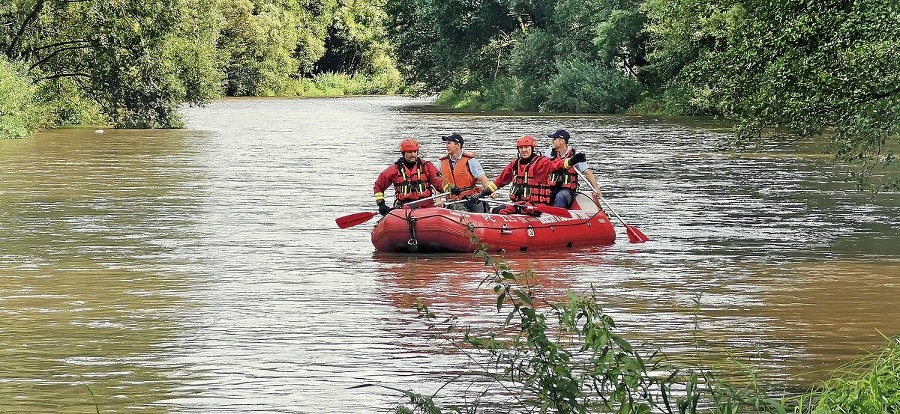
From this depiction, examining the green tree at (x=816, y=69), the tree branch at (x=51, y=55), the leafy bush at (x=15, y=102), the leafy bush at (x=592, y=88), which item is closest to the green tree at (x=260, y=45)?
the leafy bush at (x=592, y=88)

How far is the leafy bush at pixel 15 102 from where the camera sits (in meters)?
34.8

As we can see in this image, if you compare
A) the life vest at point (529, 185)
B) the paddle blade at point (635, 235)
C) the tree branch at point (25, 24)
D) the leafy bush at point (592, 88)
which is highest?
the tree branch at point (25, 24)

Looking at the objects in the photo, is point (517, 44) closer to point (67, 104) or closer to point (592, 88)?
point (592, 88)

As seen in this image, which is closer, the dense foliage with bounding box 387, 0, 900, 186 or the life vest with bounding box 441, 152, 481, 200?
the dense foliage with bounding box 387, 0, 900, 186

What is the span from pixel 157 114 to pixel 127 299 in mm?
29632

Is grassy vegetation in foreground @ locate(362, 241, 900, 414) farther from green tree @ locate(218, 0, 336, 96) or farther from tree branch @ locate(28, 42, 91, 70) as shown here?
green tree @ locate(218, 0, 336, 96)

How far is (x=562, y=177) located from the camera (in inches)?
643

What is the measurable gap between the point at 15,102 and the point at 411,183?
22.1m

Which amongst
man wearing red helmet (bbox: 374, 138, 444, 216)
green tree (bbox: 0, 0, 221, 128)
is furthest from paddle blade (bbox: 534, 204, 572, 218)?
green tree (bbox: 0, 0, 221, 128)

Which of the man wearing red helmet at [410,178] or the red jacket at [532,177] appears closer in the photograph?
the man wearing red helmet at [410,178]

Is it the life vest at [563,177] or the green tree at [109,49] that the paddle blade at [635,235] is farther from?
the green tree at [109,49]

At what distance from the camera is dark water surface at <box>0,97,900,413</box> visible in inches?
361

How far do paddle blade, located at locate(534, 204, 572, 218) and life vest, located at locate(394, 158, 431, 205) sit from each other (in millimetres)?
1158

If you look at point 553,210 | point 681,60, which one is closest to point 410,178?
point 553,210
